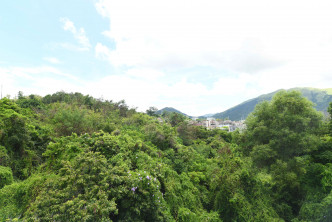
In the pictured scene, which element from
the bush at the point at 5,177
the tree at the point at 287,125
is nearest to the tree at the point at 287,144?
the tree at the point at 287,125

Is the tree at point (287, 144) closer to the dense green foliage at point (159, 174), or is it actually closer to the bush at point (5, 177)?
the dense green foliage at point (159, 174)

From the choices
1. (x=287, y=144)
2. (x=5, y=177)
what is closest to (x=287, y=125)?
(x=287, y=144)

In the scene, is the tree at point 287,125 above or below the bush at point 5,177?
above

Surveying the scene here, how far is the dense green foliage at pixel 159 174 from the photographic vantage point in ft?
15.0

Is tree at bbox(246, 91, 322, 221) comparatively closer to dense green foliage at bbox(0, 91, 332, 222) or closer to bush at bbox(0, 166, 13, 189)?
dense green foliage at bbox(0, 91, 332, 222)

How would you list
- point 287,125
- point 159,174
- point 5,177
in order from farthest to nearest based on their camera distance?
point 287,125 < point 5,177 < point 159,174

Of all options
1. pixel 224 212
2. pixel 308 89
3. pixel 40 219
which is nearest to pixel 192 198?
pixel 224 212

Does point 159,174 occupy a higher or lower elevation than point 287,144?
lower

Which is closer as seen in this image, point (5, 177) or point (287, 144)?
point (5, 177)

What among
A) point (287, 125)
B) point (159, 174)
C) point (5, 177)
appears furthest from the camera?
point (287, 125)

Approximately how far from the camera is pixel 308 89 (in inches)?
6604

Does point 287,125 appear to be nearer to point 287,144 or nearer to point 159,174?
point 287,144

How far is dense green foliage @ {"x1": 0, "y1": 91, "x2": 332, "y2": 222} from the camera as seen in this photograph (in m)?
4.57

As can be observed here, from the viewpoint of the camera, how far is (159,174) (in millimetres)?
6238
